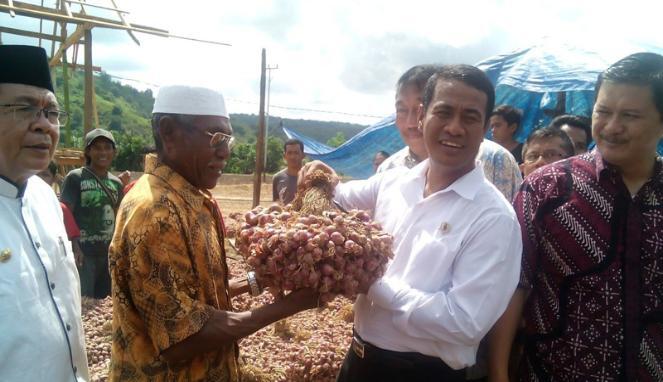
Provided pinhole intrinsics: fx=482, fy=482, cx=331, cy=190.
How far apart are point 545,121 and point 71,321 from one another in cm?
710

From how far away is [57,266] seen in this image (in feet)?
7.00

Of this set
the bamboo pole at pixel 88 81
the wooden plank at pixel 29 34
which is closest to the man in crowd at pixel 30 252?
the bamboo pole at pixel 88 81

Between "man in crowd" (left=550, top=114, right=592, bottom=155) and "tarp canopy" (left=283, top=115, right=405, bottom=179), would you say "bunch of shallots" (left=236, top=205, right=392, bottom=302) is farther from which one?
"tarp canopy" (left=283, top=115, right=405, bottom=179)

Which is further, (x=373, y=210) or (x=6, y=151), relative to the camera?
(x=373, y=210)

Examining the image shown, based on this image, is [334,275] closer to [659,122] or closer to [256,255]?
[256,255]

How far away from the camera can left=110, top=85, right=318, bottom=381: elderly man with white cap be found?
1.76m

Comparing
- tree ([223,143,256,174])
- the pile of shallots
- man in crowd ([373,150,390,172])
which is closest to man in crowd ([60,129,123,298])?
the pile of shallots

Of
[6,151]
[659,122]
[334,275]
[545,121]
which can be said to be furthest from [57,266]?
[545,121]

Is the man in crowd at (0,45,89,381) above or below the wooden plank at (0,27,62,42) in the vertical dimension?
below

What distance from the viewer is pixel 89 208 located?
5.68 m

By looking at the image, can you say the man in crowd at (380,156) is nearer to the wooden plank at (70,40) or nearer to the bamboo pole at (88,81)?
the bamboo pole at (88,81)

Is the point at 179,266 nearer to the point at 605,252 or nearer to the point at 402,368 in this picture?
the point at 402,368

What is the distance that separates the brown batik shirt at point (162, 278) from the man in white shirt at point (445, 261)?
0.64 meters

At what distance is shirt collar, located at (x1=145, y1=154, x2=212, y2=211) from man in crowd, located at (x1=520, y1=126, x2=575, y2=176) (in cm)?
270
